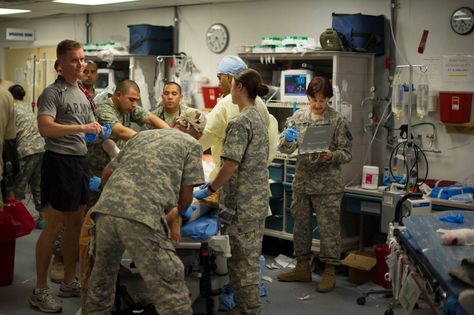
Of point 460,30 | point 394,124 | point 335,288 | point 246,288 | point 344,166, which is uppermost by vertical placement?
point 460,30

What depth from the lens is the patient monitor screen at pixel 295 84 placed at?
6285 mm

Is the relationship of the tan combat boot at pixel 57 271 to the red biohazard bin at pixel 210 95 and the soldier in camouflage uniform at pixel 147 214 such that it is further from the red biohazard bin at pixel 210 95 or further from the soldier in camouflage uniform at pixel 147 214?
the red biohazard bin at pixel 210 95

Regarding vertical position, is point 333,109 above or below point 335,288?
above

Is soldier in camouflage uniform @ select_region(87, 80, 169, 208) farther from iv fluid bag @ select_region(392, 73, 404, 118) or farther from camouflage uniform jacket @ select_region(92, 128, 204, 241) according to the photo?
iv fluid bag @ select_region(392, 73, 404, 118)

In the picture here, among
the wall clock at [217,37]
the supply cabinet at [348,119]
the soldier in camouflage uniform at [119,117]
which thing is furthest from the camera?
the wall clock at [217,37]

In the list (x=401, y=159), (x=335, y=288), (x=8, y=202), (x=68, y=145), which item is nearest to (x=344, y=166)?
(x=401, y=159)

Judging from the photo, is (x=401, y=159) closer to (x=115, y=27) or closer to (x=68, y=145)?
(x=68, y=145)

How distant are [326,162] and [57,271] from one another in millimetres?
2460

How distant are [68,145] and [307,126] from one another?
2036 millimetres

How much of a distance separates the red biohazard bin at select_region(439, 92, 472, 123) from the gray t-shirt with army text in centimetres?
307

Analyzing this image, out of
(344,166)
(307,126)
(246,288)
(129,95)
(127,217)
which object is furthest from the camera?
(344,166)

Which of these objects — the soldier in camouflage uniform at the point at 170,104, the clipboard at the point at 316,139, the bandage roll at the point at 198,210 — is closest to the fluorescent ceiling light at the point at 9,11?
the soldier in camouflage uniform at the point at 170,104

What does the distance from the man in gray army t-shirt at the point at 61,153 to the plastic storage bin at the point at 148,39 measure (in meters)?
3.41

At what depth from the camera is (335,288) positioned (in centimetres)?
564
